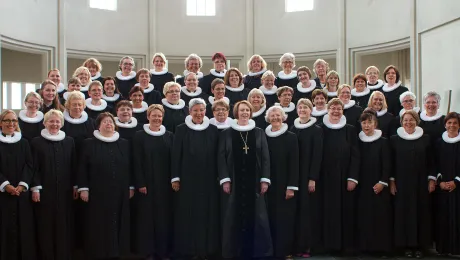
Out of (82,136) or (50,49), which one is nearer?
(82,136)

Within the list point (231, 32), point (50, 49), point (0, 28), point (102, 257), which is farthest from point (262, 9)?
point (102, 257)

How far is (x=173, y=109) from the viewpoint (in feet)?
27.1

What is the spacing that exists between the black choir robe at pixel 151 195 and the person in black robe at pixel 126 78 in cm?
217

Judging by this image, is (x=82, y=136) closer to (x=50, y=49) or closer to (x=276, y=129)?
(x=276, y=129)

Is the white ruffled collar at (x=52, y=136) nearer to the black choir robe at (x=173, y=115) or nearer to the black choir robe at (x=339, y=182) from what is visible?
the black choir robe at (x=173, y=115)

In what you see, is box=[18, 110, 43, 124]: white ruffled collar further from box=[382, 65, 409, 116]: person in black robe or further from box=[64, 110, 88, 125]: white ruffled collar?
box=[382, 65, 409, 116]: person in black robe

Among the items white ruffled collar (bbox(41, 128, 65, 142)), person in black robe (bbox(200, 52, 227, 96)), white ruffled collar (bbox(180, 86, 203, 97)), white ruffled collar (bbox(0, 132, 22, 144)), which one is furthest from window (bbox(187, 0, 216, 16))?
white ruffled collar (bbox(0, 132, 22, 144))

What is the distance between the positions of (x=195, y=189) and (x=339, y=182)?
5.98ft

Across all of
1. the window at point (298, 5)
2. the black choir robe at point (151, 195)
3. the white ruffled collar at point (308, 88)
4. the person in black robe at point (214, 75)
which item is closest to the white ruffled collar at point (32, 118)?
the black choir robe at point (151, 195)

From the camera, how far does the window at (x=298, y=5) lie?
16844 mm

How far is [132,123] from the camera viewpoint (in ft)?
24.8

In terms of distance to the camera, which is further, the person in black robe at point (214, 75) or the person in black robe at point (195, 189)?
the person in black robe at point (214, 75)

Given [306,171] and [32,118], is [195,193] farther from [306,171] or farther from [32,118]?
[32,118]

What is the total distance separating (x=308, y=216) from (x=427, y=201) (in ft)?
5.01
